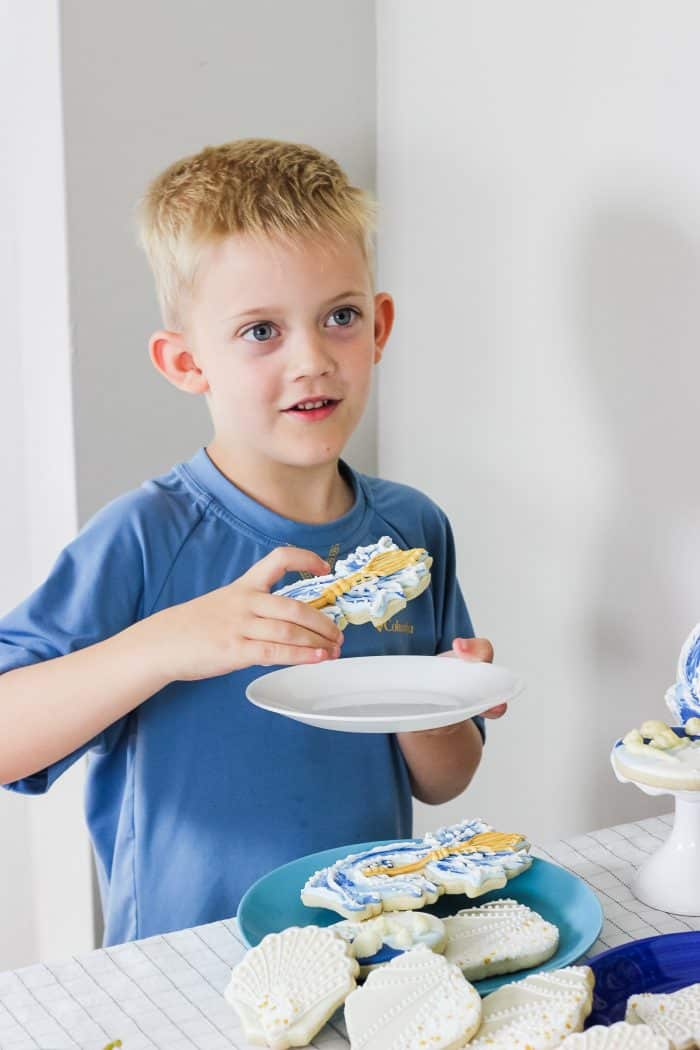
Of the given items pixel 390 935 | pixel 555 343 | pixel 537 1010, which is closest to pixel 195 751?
pixel 390 935

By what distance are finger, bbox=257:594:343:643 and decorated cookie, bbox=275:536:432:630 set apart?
0.03 meters

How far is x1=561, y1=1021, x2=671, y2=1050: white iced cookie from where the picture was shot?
0.66 m

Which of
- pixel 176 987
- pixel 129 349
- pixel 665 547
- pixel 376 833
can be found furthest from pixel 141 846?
pixel 129 349

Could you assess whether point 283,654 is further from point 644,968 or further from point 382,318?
point 382,318

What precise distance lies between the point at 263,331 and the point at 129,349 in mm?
525

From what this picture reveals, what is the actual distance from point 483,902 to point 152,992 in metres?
0.24

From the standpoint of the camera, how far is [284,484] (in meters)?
1.20

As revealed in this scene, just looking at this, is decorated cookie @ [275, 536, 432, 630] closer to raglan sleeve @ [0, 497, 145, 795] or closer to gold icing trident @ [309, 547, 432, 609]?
gold icing trident @ [309, 547, 432, 609]

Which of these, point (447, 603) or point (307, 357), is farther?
point (447, 603)

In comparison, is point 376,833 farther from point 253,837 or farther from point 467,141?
point 467,141

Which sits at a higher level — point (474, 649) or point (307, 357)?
point (307, 357)

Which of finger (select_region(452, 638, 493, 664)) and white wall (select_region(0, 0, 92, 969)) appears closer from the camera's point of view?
finger (select_region(452, 638, 493, 664))

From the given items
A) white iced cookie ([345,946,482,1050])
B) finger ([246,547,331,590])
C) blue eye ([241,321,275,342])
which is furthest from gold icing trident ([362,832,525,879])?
blue eye ([241,321,275,342])

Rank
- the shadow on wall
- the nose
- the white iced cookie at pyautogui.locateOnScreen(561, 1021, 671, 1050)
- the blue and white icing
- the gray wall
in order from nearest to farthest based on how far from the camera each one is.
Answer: the white iced cookie at pyautogui.locateOnScreen(561, 1021, 671, 1050)
the blue and white icing
the nose
the shadow on wall
the gray wall
